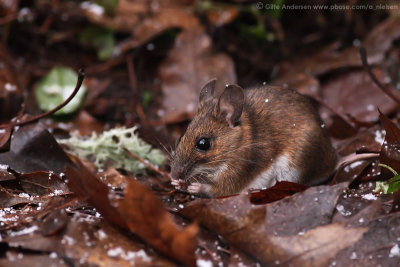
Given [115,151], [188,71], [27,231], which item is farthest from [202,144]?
[188,71]

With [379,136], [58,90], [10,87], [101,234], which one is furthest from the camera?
[58,90]

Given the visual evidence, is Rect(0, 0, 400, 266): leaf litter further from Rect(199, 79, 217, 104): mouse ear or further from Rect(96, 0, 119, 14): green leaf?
Rect(199, 79, 217, 104): mouse ear

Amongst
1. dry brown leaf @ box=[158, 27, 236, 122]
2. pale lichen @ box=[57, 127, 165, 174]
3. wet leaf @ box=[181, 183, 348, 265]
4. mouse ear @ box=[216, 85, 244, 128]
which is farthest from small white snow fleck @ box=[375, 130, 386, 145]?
dry brown leaf @ box=[158, 27, 236, 122]

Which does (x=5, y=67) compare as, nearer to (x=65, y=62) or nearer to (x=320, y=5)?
(x=65, y=62)

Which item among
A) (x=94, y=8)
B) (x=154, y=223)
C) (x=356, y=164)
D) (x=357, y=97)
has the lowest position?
(x=357, y=97)

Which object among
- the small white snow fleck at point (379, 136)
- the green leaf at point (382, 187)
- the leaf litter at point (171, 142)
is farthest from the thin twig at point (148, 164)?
the small white snow fleck at point (379, 136)

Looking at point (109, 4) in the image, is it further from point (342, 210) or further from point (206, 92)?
point (342, 210)
